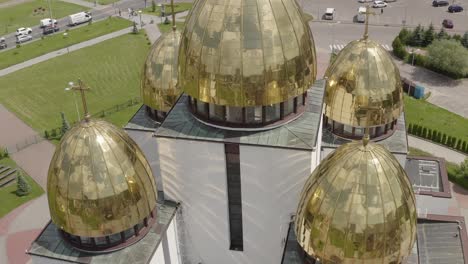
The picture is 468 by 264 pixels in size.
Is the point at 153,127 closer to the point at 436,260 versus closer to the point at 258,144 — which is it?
the point at 258,144

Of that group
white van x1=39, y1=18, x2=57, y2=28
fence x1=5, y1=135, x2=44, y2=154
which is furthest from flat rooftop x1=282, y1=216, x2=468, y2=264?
white van x1=39, y1=18, x2=57, y2=28

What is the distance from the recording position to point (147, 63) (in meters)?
25.4

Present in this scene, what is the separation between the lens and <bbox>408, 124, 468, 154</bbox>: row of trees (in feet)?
131

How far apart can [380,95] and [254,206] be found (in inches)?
349

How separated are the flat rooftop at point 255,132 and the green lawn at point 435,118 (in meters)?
24.5

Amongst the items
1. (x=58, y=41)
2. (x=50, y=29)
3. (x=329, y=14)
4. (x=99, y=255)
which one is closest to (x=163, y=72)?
(x=99, y=255)

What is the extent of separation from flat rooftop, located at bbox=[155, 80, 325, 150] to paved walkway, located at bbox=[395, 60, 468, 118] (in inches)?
1157

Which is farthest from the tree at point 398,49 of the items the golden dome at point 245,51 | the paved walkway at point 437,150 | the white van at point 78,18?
the white van at point 78,18

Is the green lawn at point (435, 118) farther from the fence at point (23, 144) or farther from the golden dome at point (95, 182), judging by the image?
the fence at point (23, 144)

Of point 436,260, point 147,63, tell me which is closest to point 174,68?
point 147,63

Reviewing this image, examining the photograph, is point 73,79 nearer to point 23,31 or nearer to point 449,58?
point 23,31

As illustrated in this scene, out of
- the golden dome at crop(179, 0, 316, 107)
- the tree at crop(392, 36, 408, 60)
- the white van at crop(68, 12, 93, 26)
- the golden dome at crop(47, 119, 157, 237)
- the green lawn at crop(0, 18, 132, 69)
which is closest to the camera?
the golden dome at crop(179, 0, 316, 107)

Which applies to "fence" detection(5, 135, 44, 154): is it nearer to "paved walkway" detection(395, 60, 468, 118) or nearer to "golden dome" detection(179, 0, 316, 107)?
"golden dome" detection(179, 0, 316, 107)

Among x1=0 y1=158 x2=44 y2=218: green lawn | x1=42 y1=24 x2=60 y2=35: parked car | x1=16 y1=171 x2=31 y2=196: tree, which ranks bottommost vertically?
x1=0 y1=158 x2=44 y2=218: green lawn
